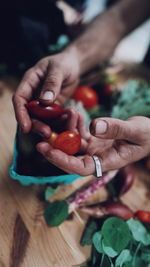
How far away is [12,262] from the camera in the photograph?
611 mm

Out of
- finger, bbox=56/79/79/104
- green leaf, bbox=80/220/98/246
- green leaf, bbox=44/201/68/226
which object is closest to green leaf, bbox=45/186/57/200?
green leaf, bbox=44/201/68/226

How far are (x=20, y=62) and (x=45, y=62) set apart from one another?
1.33 ft

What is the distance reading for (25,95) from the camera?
28.7 inches

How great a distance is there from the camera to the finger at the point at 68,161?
58cm

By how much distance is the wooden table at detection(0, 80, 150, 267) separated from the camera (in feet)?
2.06

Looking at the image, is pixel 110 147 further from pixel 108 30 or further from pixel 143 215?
pixel 108 30

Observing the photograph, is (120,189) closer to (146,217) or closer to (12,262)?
(146,217)

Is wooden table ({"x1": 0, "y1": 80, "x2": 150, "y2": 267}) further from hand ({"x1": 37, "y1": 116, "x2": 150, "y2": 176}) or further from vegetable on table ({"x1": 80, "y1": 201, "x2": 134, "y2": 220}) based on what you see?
hand ({"x1": 37, "y1": 116, "x2": 150, "y2": 176})

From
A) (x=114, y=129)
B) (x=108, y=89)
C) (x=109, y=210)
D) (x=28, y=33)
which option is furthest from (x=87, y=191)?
(x=28, y=33)

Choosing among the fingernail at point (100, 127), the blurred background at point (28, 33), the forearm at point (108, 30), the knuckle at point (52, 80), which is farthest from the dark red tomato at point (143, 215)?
the blurred background at point (28, 33)

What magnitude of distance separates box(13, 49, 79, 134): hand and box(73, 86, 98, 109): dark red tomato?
0.08 meters

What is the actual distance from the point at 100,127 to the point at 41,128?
0.21 metres

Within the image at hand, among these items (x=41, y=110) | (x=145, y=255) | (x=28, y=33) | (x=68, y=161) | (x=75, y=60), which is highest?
(x=28, y=33)

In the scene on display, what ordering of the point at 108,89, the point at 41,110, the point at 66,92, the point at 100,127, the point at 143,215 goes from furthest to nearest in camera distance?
the point at 108,89 → the point at 66,92 → the point at 143,215 → the point at 41,110 → the point at 100,127
